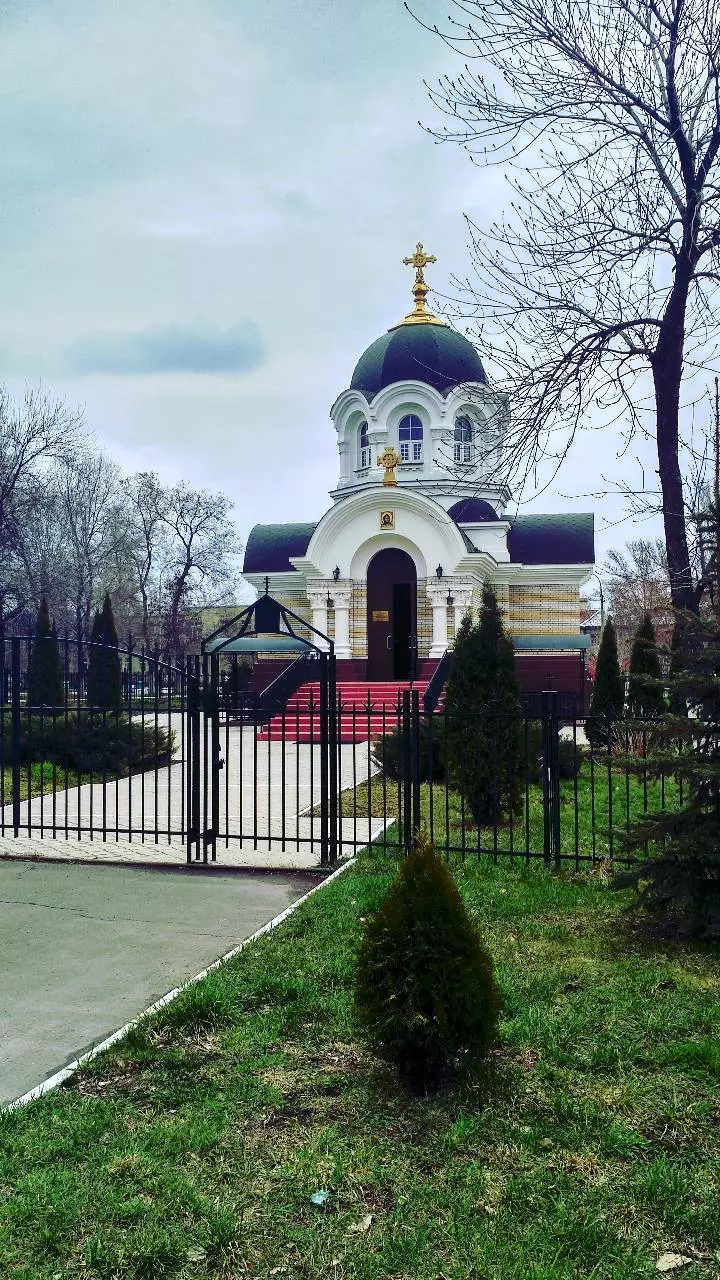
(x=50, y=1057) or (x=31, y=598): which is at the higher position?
(x=31, y=598)

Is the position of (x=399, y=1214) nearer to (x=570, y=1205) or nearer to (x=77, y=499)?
(x=570, y=1205)

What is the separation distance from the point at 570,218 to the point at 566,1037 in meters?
8.00

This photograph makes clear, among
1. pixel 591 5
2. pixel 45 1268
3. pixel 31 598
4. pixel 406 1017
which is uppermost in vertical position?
pixel 591 5

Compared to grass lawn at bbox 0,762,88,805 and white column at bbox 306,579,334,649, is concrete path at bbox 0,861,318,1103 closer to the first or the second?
grass lawn at bbox 0,762,88,805

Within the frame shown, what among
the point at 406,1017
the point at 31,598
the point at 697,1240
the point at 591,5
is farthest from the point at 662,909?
the point at 31,598

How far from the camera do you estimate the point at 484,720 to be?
9.62 metres

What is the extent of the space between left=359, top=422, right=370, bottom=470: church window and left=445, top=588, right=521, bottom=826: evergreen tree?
22021 millimetres

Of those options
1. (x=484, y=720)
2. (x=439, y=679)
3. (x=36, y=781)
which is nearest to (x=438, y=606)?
(x=439, y=679)

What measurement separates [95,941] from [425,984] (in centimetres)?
301

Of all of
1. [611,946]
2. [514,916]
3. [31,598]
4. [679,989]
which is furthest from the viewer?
[31,598]

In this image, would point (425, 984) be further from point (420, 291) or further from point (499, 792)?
point (420, 291)

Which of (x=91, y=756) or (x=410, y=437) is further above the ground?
(x=410, y=437)

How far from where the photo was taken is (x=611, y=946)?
5562 millimetres

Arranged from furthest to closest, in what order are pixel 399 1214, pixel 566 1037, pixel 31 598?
pixel 31 598
pixel 566 1037
pixel 399 1214
